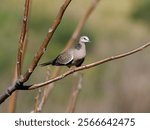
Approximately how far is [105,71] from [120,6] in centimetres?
215

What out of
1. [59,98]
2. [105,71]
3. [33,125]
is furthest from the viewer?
[105,71]

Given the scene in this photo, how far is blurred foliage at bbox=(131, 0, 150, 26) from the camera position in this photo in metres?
7.24

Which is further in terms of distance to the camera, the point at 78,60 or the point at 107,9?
the point at 107,9

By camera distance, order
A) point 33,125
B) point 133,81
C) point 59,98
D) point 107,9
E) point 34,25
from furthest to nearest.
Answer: point 107,9 < point 34,25 < point 59,98 < point 133,81 < point 33,125

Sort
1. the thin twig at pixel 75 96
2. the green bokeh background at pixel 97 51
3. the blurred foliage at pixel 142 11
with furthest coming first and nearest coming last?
the blurred foliage at pixel 142 11
the green bokeh background at pixel 97 51
the thin twig at pixel 75 96

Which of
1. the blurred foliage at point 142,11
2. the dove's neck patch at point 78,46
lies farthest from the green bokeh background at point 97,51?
the dove's neck patch at point 78,46

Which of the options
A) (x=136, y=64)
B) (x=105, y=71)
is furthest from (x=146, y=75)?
(x=105, y=71)

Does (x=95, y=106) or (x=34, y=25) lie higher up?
(x=34, y=25)

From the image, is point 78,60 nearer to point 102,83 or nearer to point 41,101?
point 41,101

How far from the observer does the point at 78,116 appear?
109cm

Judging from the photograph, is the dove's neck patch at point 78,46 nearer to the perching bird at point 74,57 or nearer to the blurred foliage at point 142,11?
the perching bird at point 74,57

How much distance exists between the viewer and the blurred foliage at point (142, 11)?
23.7 feet

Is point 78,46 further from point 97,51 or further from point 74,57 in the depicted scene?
point 97,51

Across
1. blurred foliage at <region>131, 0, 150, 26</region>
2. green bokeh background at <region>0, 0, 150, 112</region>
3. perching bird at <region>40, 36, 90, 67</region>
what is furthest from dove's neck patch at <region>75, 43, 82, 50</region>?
blurred foliage at <region>131, 0, 150, 26</region>
